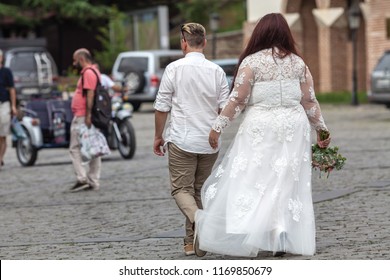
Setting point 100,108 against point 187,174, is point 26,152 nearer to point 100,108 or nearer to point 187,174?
point 100,108

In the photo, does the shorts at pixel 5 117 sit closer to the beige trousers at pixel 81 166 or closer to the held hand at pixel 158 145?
the beige trousers at pixel 81 166

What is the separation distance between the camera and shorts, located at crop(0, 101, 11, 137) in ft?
65.4

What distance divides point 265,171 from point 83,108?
6.73 m

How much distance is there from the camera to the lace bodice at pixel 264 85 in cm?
919

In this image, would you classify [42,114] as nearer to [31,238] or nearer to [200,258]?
[31,238]

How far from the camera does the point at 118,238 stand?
434 inches

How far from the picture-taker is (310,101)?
941cm

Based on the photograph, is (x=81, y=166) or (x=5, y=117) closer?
(x=81, y=166)

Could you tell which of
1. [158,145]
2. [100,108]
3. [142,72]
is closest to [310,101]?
[158,145]

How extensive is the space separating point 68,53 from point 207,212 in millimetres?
59086

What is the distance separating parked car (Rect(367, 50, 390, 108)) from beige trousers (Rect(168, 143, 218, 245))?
806 inches

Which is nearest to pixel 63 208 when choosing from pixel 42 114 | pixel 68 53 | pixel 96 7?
pixel 42 114

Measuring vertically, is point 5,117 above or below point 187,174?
below

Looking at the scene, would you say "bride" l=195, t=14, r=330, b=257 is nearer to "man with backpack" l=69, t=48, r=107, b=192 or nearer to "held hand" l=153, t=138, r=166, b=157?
"held hand" l=153, t=138, r=166, b=157
